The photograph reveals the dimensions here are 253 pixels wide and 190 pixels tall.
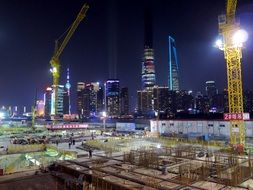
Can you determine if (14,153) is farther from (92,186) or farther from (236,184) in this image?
(236,184)

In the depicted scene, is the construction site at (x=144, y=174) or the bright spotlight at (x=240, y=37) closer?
the construction site at (x=144, y=174)

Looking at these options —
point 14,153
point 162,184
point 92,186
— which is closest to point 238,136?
point 162,184

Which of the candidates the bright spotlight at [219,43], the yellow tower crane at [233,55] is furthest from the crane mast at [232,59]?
the bright spotlight at [219,43]

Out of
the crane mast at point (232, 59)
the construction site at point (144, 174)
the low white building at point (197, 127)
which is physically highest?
the crane mast at point (232, 59)

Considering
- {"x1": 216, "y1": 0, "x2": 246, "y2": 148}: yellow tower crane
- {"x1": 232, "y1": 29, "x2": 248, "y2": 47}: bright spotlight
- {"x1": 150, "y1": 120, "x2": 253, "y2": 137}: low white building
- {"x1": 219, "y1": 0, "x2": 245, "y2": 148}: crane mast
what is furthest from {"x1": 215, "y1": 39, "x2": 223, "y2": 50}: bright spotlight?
{"x1": 150, "y1": 120, "x2": 253, "y2": 137}: low white building

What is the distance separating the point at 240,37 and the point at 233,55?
311 cm

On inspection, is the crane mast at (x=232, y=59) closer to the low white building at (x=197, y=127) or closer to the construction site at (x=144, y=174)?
the construction site at (x=144, y=174)

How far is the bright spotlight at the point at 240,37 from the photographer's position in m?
42.3

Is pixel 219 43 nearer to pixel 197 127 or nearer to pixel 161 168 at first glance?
pixel 161 168

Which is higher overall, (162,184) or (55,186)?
(162,184)

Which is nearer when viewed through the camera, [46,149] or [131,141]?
[46,149]

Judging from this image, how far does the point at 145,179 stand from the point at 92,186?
4840 mm

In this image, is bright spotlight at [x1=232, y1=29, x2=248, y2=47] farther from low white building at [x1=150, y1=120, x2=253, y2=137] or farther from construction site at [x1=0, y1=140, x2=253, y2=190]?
low white building at [x1=150, y1=120, x2=253, y2=137]

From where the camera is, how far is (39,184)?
89.2ft
